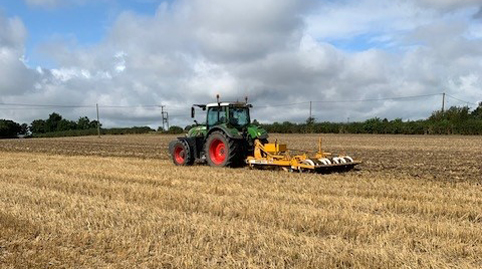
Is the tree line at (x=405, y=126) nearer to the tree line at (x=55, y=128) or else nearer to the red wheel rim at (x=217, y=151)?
the tree line at (x=55, y=128)

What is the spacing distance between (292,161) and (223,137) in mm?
2511

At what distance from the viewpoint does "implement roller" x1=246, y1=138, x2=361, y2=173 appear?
12062mm

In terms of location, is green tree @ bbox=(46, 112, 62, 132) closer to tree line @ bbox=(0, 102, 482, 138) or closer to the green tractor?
tree line @ bbox=(0, 102, 482, 138)

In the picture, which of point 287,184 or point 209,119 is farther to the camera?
point 209,119

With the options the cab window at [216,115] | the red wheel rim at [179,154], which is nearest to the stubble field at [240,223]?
the cab window at [216,115]

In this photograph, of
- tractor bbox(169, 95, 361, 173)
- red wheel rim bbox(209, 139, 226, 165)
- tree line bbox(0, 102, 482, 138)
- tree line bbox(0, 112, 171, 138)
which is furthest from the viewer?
tree line bbox(0, 112, 171, 138)

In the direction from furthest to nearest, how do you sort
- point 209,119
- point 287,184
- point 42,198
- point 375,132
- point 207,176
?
point 375,132 < point 209,119 < point 207,176 < point 287,184 < point 42,198

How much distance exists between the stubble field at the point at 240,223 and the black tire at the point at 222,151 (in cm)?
276

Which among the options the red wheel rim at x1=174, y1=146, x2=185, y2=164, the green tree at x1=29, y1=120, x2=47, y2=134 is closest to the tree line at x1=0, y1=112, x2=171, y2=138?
the green tree at x1=29, y1=120, x2=47, y2=134

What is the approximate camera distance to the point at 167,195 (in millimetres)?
8445

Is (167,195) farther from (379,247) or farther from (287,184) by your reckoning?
(379,247)

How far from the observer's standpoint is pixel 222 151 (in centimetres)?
1432

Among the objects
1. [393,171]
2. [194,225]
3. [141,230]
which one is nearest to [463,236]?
[194,225]

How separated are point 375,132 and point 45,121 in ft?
286
